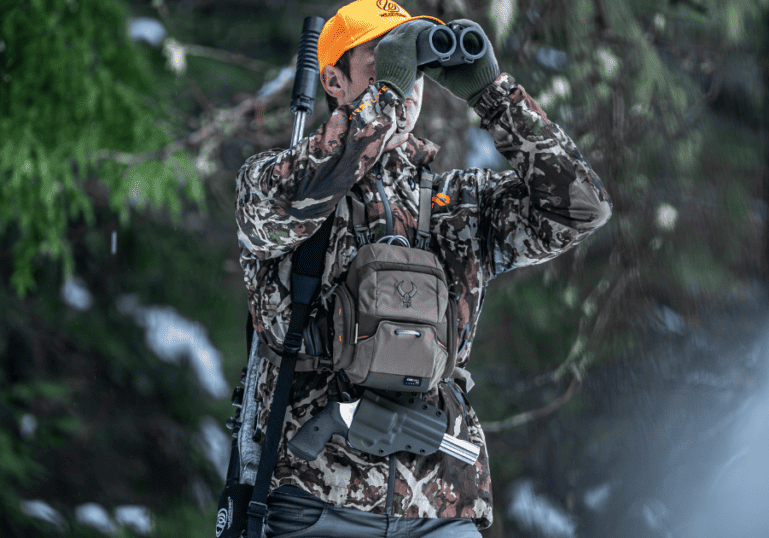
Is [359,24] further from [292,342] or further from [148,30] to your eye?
[148,30]

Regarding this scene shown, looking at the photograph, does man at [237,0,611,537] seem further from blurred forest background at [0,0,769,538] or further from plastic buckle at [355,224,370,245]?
blurred forest background at [0,0,769,538]

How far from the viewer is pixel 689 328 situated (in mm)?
3035

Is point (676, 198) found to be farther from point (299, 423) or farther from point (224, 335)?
point (299, 423)

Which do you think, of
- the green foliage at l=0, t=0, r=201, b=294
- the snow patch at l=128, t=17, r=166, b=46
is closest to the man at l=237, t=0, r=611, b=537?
the green foliage at l=0, t=0, r=201, b=294

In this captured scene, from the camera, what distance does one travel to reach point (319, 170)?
1.00 m

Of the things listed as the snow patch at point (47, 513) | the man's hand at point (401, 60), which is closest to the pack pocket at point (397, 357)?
the man's hand at point (401, 60)

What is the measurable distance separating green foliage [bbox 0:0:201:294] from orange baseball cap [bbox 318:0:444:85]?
1709mm

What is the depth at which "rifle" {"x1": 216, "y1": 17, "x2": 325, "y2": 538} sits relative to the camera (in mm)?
1035

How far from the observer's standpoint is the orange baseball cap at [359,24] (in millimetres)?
1199

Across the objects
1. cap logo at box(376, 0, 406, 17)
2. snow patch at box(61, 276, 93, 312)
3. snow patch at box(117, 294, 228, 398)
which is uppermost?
snow patch at box(61, 276, 93, 312)

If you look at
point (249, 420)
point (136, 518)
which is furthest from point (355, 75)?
point (136, 518)

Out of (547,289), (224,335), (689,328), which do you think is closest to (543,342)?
(547,289)

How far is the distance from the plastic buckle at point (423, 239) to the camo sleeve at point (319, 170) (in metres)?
0.16

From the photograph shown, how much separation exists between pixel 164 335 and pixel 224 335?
29 cm
